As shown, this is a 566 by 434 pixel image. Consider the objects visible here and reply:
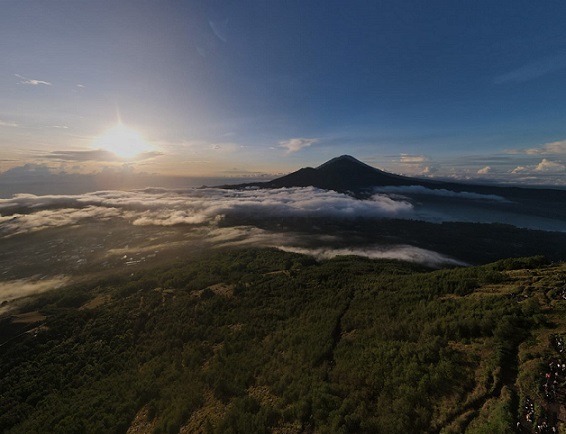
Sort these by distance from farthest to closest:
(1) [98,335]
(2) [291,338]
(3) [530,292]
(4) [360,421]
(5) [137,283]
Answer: (5) [137,283]
(1) [98,335]
(2) [291,338]
(3) [530,292]
(4) [360,421]

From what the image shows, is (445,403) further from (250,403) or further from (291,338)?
(291,338)

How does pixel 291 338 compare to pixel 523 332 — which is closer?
pixel 523 332

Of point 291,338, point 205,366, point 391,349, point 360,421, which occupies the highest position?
point 391,349

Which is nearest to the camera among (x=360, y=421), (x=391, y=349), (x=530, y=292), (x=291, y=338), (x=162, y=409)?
(x=360, y=421)

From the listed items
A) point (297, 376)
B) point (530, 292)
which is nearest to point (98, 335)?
point (297, 376)

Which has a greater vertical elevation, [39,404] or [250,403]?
[250,403]

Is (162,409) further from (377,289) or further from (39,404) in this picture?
(377,289)

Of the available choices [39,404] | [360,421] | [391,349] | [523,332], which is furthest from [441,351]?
[39,404]
